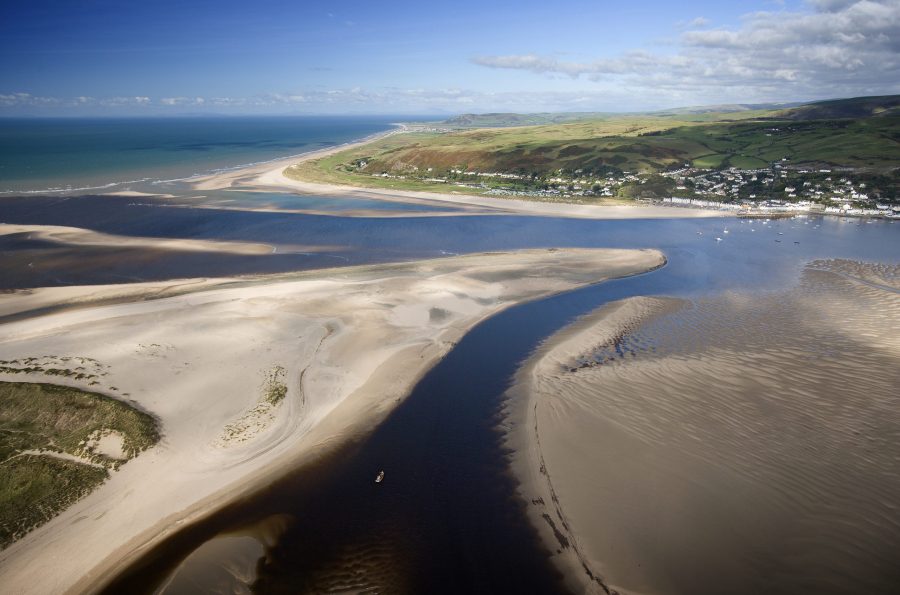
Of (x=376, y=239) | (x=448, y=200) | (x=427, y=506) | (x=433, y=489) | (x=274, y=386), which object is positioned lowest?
(x=427, y=506)

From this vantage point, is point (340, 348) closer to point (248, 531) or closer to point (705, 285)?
point (248, 531)

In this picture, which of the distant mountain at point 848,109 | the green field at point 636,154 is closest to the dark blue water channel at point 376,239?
the green field at point 636,154

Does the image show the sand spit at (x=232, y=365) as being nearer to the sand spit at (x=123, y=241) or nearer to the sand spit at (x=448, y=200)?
the sand spit at (x=123, y=241)

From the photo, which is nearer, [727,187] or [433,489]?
[433,489]

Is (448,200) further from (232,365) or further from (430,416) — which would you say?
(430,416)

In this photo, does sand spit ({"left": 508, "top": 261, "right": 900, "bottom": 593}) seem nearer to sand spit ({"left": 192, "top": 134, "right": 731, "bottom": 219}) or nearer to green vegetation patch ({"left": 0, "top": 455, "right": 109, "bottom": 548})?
green vegetation patch ({"left": 0, "top": 455, "right": 109, "bottom": 548})

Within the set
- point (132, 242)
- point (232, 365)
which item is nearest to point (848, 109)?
point (132, 242)
